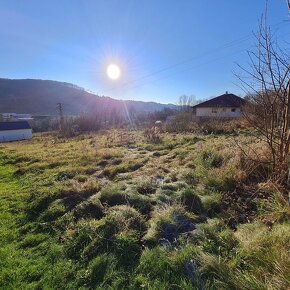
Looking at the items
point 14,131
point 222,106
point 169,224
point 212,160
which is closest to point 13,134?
point 14,131

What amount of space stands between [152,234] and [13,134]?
43975 millimetres

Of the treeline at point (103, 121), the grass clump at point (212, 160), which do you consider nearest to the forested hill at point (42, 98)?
the treeline at point (103, 121)

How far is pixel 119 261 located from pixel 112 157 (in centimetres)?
665

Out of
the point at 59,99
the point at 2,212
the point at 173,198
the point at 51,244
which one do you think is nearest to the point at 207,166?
the point at 173,198

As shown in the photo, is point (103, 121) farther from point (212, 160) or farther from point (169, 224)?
point (169, 224)

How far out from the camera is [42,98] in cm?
11012

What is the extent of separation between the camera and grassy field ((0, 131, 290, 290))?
255 centimetres

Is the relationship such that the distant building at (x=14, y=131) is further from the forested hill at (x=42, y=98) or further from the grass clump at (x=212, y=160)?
the forested hill at (x=42, y=98)

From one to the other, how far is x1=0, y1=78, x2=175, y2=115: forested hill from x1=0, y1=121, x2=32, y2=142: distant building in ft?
177

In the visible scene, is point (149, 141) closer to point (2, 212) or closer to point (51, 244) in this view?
point (2, 212)

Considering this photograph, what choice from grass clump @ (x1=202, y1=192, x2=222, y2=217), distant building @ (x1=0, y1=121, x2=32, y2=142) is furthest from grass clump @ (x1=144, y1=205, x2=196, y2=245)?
distant building @ (x1=0, y1=121, x2=32, y2=142)

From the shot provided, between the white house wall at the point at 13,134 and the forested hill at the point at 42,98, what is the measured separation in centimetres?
5425

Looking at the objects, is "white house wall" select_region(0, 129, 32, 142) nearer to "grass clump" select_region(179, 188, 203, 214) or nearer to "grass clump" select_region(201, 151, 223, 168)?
"grass clump" select_region(201, 151, 223, 168)

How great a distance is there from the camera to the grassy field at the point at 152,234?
2.55 meters
